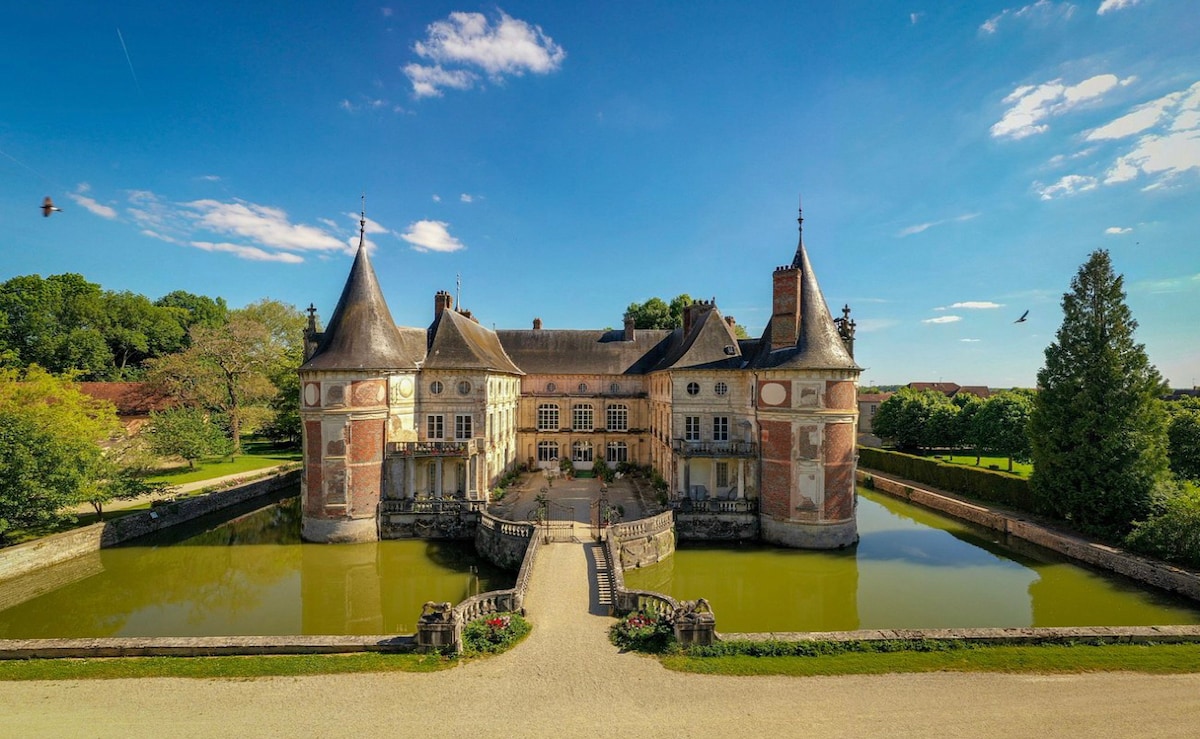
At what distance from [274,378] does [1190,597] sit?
171 ft

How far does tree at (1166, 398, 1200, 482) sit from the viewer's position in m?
25.0

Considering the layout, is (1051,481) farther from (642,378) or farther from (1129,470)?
(642,378)

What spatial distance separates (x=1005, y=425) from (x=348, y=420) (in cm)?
4013

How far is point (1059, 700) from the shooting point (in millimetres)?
10180

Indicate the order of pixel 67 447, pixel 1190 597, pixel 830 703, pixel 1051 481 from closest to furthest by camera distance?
pixel 830 703 < pixel 1190 597 < pixel 67 447 < pixel 1051 481

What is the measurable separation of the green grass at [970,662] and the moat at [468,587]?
3051 millimetres

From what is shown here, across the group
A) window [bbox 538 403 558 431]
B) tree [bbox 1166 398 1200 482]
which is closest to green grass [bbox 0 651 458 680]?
window [bbox 538 403 558 431]

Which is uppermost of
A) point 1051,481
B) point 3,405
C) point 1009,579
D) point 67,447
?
point 3,405

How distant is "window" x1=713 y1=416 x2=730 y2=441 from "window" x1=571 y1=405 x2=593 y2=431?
10054mm

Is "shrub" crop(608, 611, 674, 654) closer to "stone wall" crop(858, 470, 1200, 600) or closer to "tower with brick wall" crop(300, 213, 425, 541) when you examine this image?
"tower with brick wall" crop(300, 213, 425, 541)

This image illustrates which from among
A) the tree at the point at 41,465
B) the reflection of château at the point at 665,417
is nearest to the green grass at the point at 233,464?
the tree at the point at 41,465

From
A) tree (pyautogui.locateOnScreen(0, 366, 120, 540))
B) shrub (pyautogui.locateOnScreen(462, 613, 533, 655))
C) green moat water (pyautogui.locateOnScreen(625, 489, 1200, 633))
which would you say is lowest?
green moat water (pyautogui.locateOnScreen(625, 489, 1200, 633))

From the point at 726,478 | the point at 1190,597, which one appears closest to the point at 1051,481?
the point at 1190,597

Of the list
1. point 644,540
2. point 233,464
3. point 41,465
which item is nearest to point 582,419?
point 644,540
